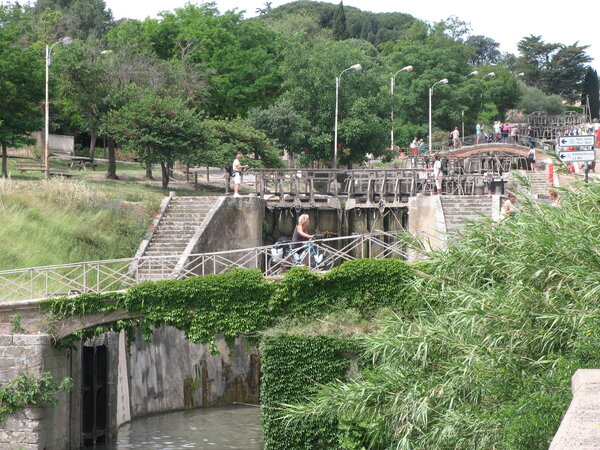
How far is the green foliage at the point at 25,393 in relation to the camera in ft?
65.6

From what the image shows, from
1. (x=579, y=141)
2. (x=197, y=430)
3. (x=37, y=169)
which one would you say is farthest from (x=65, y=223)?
(x=579, y=141)

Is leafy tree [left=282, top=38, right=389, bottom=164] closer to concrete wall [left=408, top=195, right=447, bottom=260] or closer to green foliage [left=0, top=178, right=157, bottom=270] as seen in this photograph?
concrete wall [left=408, top=195, right=447, bottom=260]

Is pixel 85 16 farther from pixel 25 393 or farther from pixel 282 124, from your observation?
pixel 25 393

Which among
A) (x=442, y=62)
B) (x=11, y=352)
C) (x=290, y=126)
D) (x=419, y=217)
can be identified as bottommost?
(x=11, y=352)

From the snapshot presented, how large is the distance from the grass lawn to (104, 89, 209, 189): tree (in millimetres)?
2925

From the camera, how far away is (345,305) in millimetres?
20344

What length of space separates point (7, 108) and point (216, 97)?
1808cm

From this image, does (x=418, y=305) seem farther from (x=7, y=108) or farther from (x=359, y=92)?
(x=359, y=92)

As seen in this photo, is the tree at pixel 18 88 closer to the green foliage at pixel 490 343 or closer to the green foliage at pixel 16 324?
the green foliage at pixel 16 324

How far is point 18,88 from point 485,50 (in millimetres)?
100053

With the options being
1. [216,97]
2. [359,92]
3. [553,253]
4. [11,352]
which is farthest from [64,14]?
[553,253]

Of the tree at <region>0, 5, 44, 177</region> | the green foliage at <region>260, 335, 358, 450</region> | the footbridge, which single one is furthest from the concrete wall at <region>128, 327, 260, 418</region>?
the tree at <region>0, 5, 44, 177</region>

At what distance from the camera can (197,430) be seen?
24.7m

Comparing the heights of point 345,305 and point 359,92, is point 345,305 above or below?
below
